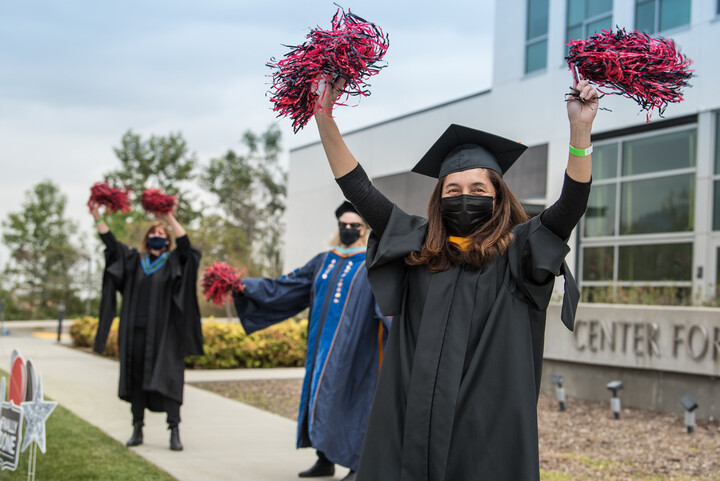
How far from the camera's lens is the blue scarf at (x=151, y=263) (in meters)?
7.31

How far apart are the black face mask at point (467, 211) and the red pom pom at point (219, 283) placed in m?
3.51

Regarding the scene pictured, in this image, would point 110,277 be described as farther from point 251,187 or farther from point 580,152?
point 251,187

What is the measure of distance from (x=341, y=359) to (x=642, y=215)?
39.7ft

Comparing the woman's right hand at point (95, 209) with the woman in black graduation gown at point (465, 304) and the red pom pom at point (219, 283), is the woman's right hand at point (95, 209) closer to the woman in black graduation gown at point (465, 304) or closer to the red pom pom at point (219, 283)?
the red pom pom at point (219, 283)

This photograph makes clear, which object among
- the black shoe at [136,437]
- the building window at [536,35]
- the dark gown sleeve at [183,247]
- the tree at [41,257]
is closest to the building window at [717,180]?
the building window at [536,35]

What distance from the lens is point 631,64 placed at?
102 inches

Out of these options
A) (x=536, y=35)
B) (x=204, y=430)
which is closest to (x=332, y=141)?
(x=204, y=430)

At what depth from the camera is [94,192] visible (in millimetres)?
7133

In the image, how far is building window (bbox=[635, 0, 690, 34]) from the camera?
50.7 feet

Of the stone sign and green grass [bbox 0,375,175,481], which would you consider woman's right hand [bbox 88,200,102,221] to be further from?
the stone sign

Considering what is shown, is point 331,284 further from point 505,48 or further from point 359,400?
point 505,48

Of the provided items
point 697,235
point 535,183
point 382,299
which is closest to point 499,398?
point 382,299

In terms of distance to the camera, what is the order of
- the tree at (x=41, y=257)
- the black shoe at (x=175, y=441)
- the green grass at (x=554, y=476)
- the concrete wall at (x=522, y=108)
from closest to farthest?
the green grass at (x=554, y=476), the black shoe at (x=175, y=441), the concrete wall at (x=522, y=108), the tree at (x=41, y=257)

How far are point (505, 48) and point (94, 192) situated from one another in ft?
45.8
